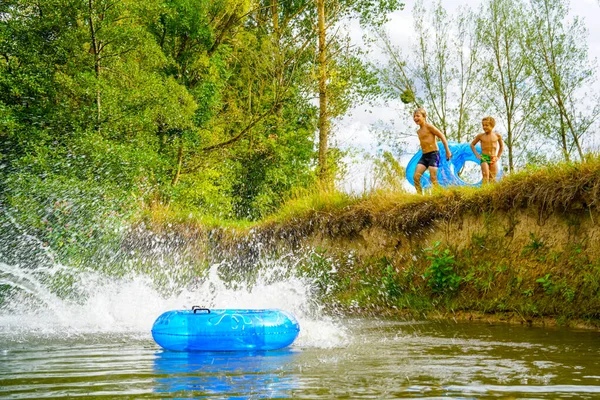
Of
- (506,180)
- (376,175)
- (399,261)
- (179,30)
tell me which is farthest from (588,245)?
(179,30)

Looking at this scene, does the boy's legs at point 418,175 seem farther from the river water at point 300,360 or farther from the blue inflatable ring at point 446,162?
the river water at point 300,360

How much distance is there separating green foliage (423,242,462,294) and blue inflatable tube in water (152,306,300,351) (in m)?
5.26

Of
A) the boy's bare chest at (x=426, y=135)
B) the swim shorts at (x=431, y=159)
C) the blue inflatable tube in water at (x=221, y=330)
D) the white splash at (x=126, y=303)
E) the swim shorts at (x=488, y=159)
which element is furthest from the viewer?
the swim shorts at (x=488, y=159)

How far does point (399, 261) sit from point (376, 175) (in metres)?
2.34

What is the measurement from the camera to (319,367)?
5.63 metres

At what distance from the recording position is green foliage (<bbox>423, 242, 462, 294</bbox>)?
11.2m

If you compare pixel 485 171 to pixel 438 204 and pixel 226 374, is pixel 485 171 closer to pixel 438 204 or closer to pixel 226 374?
pixel 438 204

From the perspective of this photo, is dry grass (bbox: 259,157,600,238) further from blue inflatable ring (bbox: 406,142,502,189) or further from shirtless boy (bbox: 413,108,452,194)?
blue inflatable ring (bbox: 406,142,502,189)

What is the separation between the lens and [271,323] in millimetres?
6508

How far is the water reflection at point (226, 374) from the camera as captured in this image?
4.59m

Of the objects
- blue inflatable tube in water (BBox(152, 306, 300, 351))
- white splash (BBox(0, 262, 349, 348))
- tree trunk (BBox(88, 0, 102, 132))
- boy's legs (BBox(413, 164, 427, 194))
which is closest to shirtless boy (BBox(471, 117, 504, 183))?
boy's legs (BBox(413, 164, 427, 194))

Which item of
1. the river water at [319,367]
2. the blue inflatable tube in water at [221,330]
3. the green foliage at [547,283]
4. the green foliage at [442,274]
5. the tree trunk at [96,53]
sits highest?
the tree trunk at [96,53]

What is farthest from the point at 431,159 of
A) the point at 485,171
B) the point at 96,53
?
the point at 96,53

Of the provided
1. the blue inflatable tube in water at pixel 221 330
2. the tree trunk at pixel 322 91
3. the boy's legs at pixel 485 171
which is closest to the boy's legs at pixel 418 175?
the boy's legs at pixel 485 171
